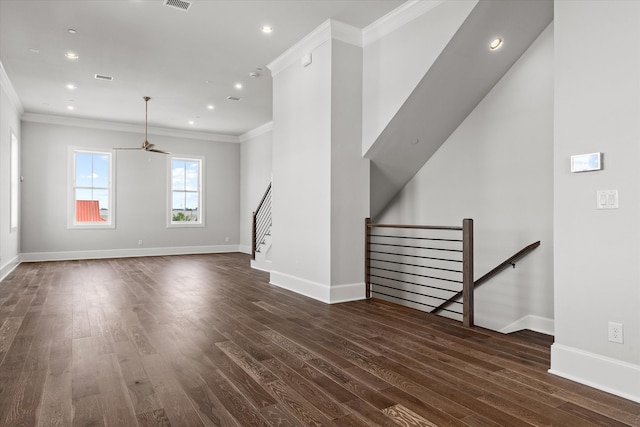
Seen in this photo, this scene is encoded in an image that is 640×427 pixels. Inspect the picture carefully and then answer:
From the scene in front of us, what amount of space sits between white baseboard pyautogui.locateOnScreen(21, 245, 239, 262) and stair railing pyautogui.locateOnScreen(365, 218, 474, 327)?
558cm

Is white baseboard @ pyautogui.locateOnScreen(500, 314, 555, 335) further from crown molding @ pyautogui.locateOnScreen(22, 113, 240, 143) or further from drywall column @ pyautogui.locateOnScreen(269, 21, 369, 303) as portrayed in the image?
crown molding @ pyautogui.locateOnScreen(22, 113, 240, 143)

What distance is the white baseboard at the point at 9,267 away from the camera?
6.31m

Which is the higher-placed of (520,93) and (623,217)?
(520,93)

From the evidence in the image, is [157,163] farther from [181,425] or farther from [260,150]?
[181,425]

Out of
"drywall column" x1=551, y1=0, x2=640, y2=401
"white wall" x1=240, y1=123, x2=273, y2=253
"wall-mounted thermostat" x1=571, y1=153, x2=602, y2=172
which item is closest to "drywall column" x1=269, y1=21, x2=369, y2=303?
"drywall column" x1=551, y1=0, x2=640, y2=401

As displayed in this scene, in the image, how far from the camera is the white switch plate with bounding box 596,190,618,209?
2299 millimetres

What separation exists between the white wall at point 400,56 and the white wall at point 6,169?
534 centimetres

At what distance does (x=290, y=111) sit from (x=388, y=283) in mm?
3115

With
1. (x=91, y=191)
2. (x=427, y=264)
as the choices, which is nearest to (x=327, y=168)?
(x=427, y=264)

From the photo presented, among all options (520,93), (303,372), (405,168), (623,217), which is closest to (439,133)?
(405,168)

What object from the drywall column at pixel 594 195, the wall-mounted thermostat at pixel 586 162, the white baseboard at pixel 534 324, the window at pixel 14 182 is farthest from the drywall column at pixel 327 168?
the window at pixel 14 182

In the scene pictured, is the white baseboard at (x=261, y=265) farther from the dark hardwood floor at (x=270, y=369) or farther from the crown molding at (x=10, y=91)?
the crown molding at (x=10, y=91)

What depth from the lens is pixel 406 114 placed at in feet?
14.9

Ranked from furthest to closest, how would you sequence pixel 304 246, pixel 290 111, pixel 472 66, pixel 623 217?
pixel 290 111, pixel 304 246, pixel 472 66, pixel 623 217
